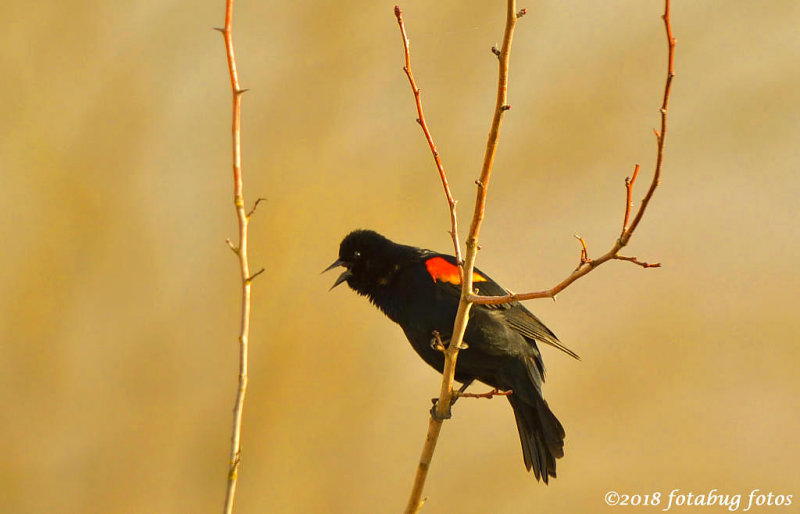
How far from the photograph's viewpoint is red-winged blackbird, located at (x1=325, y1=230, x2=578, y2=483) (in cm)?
344

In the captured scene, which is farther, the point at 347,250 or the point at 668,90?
the point at 347,250

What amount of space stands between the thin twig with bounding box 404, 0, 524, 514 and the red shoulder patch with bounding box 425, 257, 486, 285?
0.90 metres

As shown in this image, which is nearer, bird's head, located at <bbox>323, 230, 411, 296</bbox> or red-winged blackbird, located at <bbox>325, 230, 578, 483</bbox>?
red-winged blackbird, located at <bbox>325, 230, 578, 483</bbox>

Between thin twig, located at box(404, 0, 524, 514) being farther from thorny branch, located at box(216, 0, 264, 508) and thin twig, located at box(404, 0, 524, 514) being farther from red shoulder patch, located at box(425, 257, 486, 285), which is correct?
red shoulder patch, located at box(425, 257, 486, 285)

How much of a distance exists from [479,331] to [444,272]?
379mm

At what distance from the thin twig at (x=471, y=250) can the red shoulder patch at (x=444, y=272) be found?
2.96ft

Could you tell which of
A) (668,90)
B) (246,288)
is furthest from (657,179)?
(246,288)

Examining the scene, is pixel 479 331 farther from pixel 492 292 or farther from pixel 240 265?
pixel 240 265

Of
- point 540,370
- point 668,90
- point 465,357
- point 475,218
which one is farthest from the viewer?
point 540,370

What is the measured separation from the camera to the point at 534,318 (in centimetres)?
372

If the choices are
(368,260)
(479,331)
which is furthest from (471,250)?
(368,260)

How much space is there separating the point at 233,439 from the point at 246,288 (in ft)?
1.29

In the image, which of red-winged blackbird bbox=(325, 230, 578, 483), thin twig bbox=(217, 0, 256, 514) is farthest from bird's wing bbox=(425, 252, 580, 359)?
thin twig bbox=(217, 0, 256, 514)

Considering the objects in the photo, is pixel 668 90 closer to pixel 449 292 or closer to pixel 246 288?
pixel 246 288
